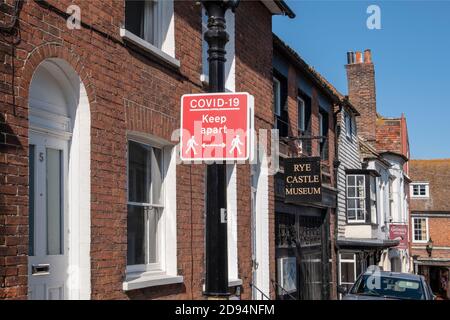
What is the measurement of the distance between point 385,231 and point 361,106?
5793 millimetres

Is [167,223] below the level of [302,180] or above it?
below

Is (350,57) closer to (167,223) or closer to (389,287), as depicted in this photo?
(389,287)

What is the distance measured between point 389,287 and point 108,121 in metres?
Result: 6.88

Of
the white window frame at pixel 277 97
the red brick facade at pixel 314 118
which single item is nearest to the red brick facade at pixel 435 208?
the red brick facade at pixel 314 118

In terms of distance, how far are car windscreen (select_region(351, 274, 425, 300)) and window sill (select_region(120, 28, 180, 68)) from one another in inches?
221

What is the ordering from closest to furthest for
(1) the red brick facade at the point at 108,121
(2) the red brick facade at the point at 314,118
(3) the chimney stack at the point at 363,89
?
(1) the red brick facade at the point at 108,121 < (2) the red brick facade at the point at 314,118 < (3) the chimney stack at the point at 363,89

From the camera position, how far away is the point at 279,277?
49.4 ft

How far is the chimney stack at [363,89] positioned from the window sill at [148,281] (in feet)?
76.1

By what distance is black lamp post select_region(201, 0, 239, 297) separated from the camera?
5.55m

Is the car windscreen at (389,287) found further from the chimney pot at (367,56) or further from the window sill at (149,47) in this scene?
the chimney pot at (367,56)

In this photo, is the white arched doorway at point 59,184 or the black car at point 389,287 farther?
the black car at point 389,287

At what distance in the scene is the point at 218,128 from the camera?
5.74 metres

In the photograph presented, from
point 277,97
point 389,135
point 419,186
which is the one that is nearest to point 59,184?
point 277,97

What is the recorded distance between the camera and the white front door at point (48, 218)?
698 centimetres
